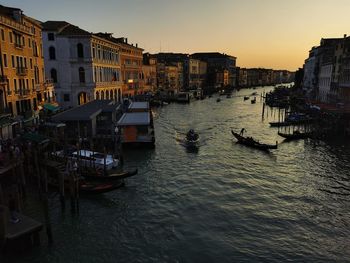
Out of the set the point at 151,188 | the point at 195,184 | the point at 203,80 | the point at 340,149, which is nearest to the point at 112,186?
the point at 151,188

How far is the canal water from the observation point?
14961mm

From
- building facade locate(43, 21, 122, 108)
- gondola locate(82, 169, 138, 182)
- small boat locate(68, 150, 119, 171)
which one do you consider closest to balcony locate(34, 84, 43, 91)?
building facade locate(43, 21, 122, 108)

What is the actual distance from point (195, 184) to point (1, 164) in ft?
43.2

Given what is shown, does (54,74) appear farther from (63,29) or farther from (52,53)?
(63,29)

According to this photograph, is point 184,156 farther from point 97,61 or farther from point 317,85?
point 317,85

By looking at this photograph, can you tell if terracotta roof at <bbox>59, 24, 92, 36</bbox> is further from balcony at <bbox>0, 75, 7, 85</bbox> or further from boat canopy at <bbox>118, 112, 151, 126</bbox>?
balcony at <bbox>0, 75, 7, 85</bbox>

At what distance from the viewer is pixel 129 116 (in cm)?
3666

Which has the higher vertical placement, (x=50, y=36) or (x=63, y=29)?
(x=63, y=29)

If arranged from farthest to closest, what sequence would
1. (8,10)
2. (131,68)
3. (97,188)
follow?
(131,68)
(8,10)
(97,188)

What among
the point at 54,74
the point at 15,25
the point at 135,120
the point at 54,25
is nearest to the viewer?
the point at 15,25

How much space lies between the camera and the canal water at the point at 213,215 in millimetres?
14961

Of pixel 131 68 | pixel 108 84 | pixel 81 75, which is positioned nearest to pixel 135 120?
pixel 81 75

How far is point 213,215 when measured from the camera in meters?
18.7

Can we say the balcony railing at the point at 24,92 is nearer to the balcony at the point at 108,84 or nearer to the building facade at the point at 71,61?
the building facade at the point at 71,61
